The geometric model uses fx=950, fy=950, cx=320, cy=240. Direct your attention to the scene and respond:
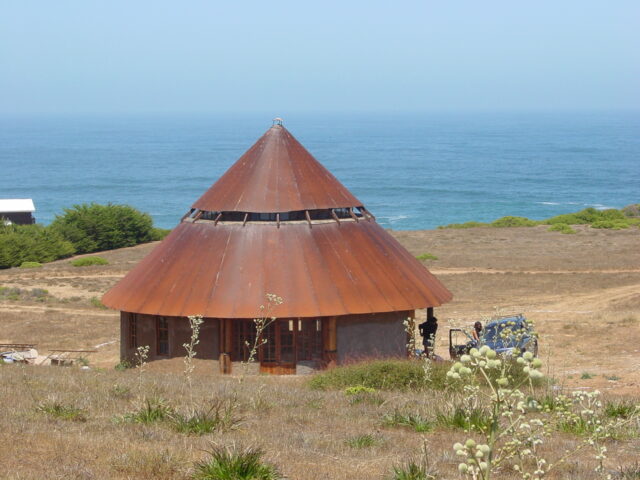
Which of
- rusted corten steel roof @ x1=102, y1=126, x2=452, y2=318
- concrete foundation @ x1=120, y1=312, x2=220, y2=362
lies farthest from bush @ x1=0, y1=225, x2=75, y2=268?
concrete foundation @ x1=120, y1=312, x2=220, y2=362

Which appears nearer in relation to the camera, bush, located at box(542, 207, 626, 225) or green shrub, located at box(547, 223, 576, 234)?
green shrub, located at box(547, 223, 576, 234)

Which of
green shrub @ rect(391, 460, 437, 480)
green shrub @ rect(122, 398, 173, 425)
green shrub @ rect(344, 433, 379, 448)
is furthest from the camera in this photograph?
green shrub @ rect(122, 398, 173, 425)

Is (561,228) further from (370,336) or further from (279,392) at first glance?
(279,392)

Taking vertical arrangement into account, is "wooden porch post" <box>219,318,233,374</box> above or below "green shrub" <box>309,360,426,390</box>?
below

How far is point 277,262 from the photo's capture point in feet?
79.2

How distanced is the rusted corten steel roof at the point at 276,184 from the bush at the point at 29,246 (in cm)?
3633

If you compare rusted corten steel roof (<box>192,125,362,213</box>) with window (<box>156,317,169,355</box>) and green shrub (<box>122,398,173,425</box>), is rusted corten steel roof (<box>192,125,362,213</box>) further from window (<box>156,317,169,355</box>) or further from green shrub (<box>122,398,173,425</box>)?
green shrub (<box>122,398,173,425</box>)

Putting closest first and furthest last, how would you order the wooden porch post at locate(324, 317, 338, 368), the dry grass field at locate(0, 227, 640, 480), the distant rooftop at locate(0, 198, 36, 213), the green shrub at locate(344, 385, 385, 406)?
the dry grass field at locate(0, 227, 640, 480) → the green shrub at locate(344, 385, 385, 406) → the wooden porch post at locate(324, 317, 338, 368) → the distant rooftop at locate(0, 198, 36, 213)

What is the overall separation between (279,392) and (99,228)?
171 ft

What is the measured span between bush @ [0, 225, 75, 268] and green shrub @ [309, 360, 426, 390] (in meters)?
43.5

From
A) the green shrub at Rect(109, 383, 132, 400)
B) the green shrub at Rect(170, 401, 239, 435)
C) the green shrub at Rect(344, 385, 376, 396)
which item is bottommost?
the green shrub at Rect(344, 385, 376, 396)

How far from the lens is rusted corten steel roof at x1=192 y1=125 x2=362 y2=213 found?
82.2 feet

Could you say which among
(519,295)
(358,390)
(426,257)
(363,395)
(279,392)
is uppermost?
(363,395)

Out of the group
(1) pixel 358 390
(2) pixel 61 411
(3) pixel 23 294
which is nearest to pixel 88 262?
(3) pixel 23 294
